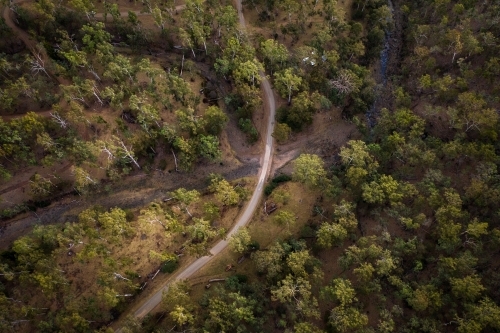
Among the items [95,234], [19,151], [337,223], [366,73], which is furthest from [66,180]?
[366,73]

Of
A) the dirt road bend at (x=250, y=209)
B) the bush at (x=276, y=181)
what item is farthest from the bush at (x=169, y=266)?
the bush at (x=276, y=181)

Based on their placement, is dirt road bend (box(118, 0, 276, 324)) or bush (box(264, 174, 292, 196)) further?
bush (box(264, 174, 292, 196))

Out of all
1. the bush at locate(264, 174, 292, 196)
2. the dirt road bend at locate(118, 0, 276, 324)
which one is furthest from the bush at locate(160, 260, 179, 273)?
the bush at locate(264, 174, 292, 196)

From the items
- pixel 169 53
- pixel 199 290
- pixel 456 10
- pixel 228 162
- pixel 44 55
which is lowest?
pixel 199 290

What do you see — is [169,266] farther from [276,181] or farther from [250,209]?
[276,181]

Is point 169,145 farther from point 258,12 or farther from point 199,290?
point 258,12

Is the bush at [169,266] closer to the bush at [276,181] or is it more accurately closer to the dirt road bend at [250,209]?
the dirt road bend at [250,209]

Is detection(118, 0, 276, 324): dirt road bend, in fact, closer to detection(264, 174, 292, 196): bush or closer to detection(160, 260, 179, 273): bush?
detection(264, 174, 292, 196): bush

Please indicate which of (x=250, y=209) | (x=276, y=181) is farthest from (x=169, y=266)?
(x=276, y=181)
